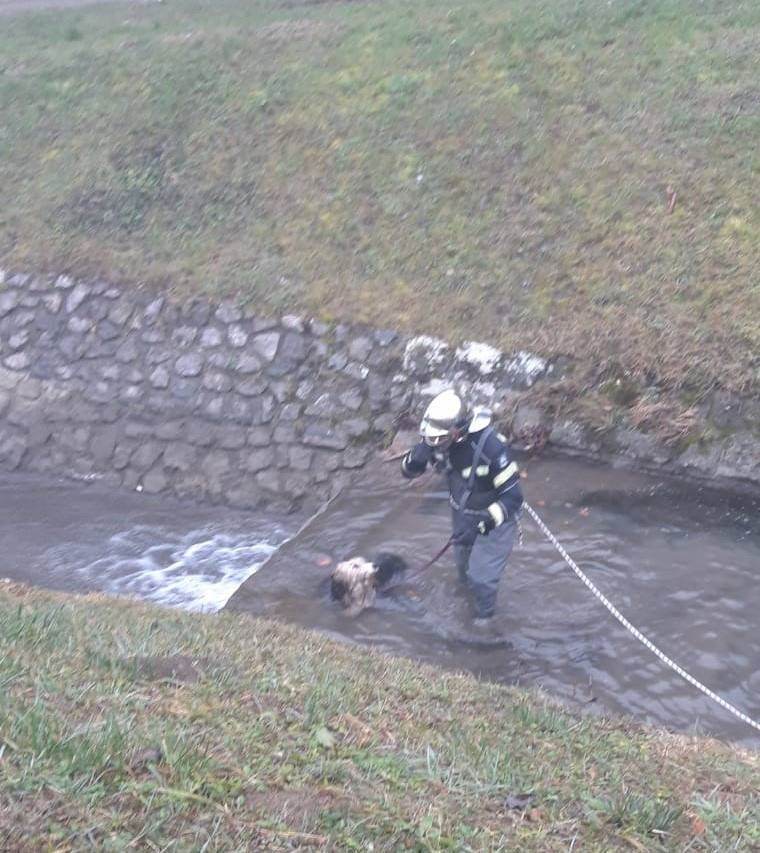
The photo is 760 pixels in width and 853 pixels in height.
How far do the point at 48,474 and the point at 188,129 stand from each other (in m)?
5.93

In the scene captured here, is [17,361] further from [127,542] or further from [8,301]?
[127,542]

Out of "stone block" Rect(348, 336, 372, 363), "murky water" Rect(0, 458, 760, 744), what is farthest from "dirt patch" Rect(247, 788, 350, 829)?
"stone block" Rect(348, 336, 372, 363)

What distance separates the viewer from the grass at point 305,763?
376 centimetres

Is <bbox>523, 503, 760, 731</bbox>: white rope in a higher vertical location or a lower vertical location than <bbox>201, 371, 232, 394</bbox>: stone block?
lower

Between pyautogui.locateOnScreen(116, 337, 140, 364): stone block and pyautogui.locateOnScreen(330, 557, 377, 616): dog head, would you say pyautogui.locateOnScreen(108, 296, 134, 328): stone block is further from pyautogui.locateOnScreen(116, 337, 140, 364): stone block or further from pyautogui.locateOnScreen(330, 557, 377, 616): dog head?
pyautogui.locateOnScreen(330, 557, 377, 616): dog head

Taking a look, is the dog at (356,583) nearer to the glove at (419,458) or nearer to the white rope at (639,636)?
the glove at (419,458)

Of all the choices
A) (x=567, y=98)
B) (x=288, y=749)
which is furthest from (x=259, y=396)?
(x=288, y=749)

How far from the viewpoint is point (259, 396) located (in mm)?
12789

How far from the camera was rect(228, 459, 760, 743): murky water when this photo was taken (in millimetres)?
7773

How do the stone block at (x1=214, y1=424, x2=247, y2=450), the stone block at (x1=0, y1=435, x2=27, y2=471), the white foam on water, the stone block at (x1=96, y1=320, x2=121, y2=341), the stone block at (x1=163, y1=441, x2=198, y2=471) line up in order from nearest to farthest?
the white foam on water, the stone block at (x1=214, y1=424, x2=247, y2=450), the stone block at (x1=163, y1=441, x2=198, y2=471), the stone block at (x1=0, y1=435, x2=27, y2=471), the stone block at (x1=96, y1=320, x2=121, y2=341)

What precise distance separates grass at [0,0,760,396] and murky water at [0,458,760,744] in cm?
180

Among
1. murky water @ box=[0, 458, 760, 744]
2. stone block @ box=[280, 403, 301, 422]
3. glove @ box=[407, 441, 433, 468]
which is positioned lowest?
murky water @ box=[0, 458, 760, 744]

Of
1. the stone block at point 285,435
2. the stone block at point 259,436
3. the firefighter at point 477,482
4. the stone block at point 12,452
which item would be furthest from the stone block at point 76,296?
the firefighter at point 477,482

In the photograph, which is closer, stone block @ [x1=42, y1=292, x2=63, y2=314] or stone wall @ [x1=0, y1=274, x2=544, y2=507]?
stone wall @ [x1=0, y1=274, x2=544, y2=507]
